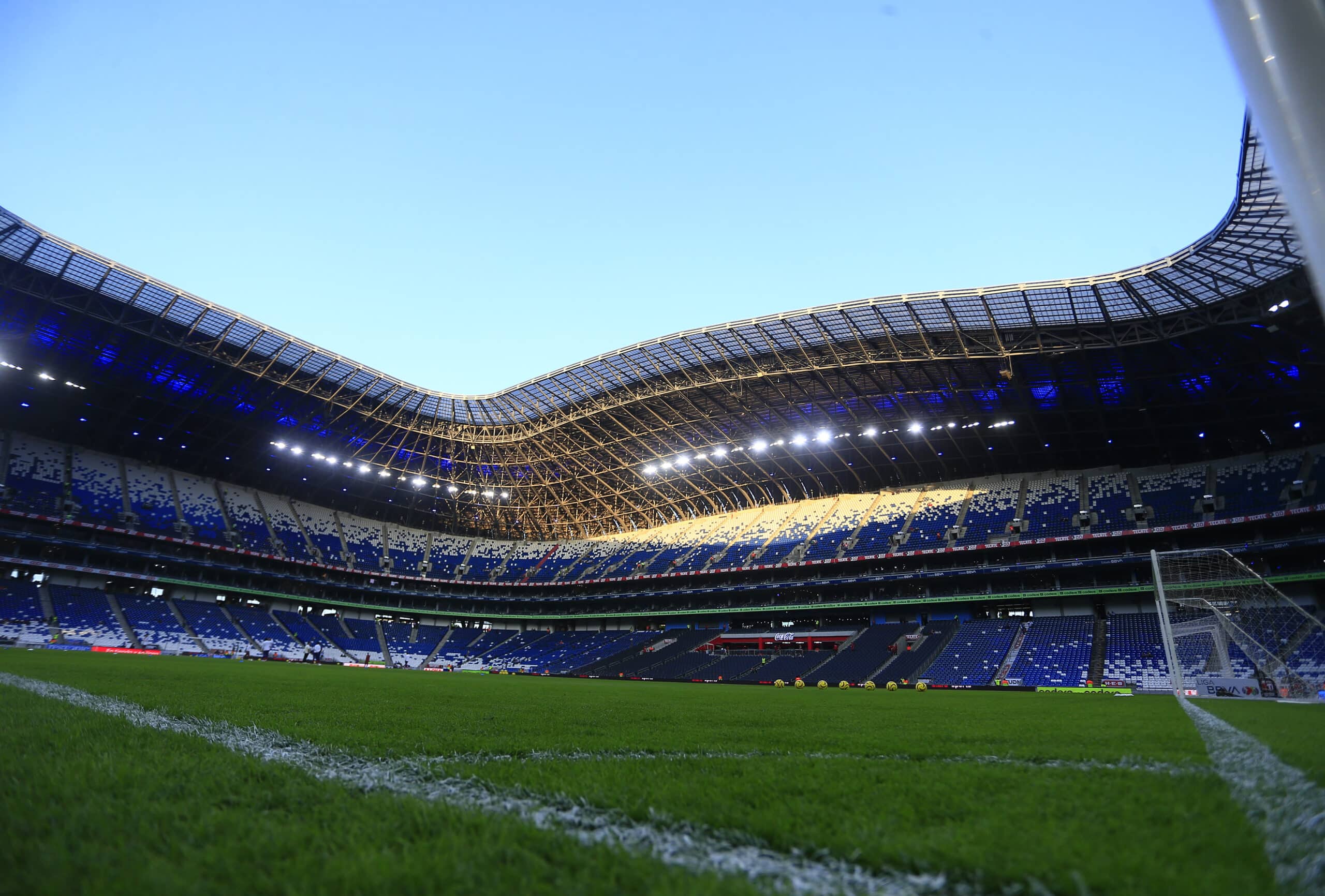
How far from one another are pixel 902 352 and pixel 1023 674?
62.5 ft

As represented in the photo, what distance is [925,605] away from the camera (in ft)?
152

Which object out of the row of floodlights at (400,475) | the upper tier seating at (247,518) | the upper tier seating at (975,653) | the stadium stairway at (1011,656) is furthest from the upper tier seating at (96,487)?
the stadium stairway at (1011,656)

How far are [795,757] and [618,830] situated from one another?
129 inches

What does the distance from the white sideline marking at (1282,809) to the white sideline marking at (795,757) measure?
0.44m

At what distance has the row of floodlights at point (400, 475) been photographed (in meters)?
57.0

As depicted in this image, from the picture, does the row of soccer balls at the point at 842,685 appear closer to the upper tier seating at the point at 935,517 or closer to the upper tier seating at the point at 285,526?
the upper tier seating at the point at 935,517

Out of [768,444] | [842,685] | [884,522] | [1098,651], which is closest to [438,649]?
[768,444]

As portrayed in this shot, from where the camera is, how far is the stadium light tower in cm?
192

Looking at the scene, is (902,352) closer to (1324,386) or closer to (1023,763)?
(1324,386)

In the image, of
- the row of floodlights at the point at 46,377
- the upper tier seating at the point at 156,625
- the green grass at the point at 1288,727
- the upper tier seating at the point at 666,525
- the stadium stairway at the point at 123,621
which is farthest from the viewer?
the upper tier seating at the point at 156,625

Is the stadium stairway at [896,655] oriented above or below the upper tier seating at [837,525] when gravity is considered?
below

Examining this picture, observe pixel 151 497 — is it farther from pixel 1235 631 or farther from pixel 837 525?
pixel 1235 631

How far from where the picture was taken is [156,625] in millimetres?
46438

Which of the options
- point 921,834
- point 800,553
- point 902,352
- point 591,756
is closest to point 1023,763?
point 921,834
